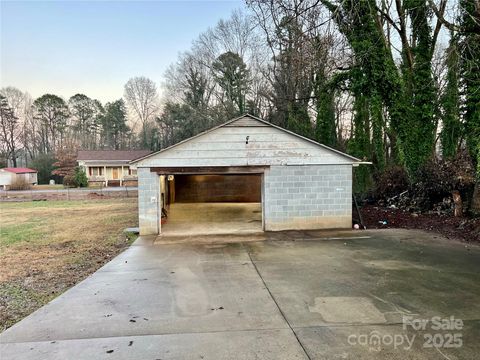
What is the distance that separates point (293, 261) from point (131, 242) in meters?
4.59

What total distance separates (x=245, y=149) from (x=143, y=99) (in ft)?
105

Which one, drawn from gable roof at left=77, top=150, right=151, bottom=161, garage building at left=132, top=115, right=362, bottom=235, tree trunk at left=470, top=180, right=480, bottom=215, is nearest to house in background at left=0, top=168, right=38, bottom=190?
gable roof at left=77, top=150, right=151, bottom=161

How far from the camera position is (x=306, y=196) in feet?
29.9

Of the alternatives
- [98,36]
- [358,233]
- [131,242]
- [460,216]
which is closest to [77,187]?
[98,36]

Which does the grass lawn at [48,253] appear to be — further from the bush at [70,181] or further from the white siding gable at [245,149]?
the bush at [70,181]

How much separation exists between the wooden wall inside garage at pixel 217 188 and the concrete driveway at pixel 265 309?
39.4ft

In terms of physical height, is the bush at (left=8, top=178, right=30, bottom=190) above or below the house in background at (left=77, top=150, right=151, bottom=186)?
below

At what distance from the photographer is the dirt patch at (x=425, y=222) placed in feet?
25.9

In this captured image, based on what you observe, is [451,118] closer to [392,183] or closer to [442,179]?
[442,179]

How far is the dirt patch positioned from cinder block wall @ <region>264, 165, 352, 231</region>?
1514 mm

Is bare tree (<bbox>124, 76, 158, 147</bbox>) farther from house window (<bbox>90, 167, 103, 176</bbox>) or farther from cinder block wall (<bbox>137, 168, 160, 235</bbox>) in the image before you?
cinder block wall (<bbox>137, 168, 160, 235</bbox>)

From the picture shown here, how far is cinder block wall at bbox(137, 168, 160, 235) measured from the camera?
8.73 meters

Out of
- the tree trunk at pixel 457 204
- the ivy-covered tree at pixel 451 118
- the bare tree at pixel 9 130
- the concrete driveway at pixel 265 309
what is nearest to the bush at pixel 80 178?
the bare tree at pixel 9 130

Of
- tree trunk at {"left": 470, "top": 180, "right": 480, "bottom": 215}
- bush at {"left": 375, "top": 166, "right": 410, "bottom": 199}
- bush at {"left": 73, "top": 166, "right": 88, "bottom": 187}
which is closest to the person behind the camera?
tree trunk at {"left": 470, "top": 180, "right": 480, "bottom": 215}
